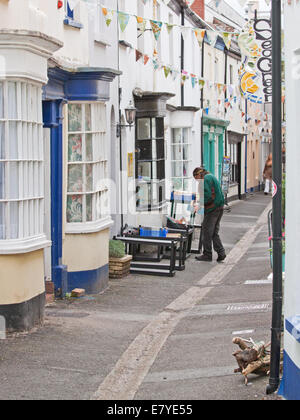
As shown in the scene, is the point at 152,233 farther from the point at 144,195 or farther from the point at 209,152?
the point at 209,152

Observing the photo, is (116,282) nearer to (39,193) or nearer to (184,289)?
(184,289)

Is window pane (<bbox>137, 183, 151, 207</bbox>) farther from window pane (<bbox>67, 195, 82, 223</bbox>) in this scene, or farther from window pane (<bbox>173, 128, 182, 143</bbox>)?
window pane (<bbox>173, 128, 182, 143</bbox>)

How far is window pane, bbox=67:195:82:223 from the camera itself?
1247 centimetres

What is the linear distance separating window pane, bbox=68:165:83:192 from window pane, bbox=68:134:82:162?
12 cm

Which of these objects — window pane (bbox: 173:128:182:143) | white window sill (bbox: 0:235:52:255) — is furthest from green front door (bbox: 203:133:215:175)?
white window sill (bbox: 0:235:52:255)

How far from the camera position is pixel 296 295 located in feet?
20.4

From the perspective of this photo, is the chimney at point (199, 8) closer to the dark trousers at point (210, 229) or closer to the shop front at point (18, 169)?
the dark trousers at point (210, 229)

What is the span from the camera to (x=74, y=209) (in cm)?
1251

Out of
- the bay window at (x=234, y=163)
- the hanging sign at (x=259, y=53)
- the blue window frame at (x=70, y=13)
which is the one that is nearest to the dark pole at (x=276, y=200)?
the blue window frame at (x=70, y=13)

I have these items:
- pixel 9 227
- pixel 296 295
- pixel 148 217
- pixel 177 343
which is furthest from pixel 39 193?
pixel 148 217

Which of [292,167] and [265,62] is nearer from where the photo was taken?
[292,167]

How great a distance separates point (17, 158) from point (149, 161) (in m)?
9.67

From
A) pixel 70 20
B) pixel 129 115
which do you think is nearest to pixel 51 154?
pixel 70 20
